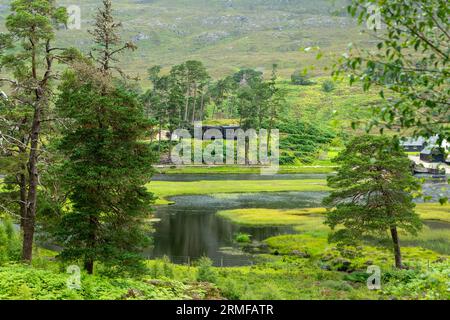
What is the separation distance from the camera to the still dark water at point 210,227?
3834cm

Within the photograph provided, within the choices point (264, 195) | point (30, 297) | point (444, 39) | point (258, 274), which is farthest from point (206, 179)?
point (444, 39)

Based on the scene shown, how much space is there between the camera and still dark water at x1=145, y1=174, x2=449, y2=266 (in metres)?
38.3

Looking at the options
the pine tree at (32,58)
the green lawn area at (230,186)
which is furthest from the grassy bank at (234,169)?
the pine tree at (32,58)

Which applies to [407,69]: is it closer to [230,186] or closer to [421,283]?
[421,283]

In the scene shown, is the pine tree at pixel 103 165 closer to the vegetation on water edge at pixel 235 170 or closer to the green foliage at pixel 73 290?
the green foliage at pixel 73 290

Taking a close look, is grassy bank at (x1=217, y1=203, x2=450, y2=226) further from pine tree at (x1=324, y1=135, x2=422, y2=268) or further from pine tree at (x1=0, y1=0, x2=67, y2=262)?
pine tree at (x1=0, y1=0, x2=67, y2=262)

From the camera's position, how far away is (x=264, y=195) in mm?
72000

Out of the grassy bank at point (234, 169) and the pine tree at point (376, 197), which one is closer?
the pine tree at point (376, 197)

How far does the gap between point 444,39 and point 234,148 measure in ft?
365

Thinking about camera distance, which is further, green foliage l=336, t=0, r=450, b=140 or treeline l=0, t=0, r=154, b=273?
treeline l=0, t=0, r=154, b=273

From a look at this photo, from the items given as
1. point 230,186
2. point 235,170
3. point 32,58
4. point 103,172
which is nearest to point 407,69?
point 103,172

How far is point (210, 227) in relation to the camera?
48.7 m

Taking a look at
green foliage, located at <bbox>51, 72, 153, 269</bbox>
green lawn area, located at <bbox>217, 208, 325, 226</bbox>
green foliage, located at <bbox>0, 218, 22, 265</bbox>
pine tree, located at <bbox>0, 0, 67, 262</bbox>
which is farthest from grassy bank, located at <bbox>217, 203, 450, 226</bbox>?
pine tree, located at <bbox>0, 0, 67, 262</bbox>

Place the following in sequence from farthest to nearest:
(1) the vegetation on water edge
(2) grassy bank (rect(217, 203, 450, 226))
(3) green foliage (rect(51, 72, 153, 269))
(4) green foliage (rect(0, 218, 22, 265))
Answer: (1) the vegetation on water edge → (2) grassy bank (rect(217, 203, 450, 226)) → (4) green foliage (rect(0, 218, 22, 265)) → (3) green foliage (rect(51, 72, 153, 269))
